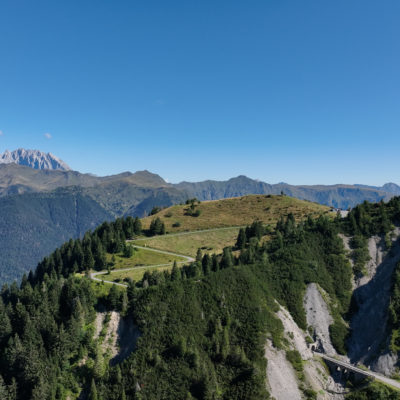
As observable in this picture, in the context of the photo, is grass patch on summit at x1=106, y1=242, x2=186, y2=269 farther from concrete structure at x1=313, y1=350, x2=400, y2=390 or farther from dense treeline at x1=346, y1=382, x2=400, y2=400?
dense treeline at x1=346, y1=382, x2=400, y2=400

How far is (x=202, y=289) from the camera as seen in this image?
75.7 metres

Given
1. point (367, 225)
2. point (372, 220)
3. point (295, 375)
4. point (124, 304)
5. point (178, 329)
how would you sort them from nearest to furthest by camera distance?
point (295, 375) < point (178, 329) < point (124, 304) < point (367, 225) < point (372, 220)

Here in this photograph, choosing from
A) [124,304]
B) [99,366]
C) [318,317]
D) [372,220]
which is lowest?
[99,366]

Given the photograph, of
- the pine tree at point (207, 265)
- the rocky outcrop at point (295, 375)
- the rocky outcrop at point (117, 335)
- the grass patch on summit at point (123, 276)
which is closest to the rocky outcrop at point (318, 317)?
the rocky outcrop at point (295, 375)

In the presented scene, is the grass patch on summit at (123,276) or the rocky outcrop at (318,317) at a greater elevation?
the grass patch on summit at (123,276)

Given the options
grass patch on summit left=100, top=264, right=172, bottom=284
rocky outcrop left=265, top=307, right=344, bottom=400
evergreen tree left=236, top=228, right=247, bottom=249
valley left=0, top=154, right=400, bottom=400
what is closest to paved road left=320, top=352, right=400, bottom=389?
valley left=0, top=154, right=400, bottom=400

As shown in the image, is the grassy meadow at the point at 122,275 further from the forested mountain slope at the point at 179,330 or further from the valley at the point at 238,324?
the forested mountain slope at the point at 179,330

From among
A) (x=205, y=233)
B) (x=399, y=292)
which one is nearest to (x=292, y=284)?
(x=399, y=292)

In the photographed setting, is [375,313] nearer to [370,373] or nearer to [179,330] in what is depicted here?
[370,373]

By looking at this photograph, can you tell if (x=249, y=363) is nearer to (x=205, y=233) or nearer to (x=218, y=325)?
(x=218, y=325)

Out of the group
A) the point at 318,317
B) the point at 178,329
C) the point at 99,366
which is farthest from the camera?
the point at 318,317

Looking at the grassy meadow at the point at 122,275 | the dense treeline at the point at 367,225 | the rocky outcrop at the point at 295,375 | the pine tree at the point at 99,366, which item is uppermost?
the dense treeline at the point at 367,225

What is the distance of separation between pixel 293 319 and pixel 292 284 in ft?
32.9

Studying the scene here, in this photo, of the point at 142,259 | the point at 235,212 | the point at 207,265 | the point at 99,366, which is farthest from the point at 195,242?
the point at 99,366
